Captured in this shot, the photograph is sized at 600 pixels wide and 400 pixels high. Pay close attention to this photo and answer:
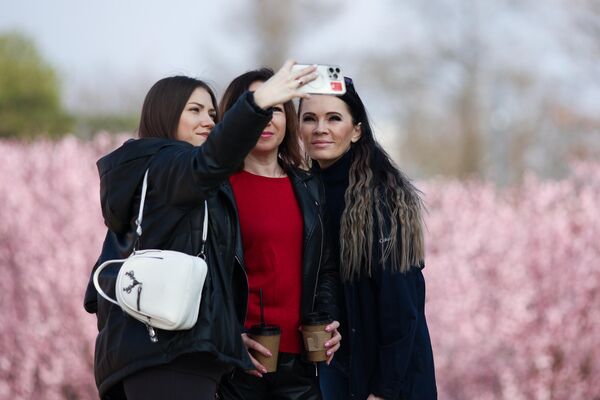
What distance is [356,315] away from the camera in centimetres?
299

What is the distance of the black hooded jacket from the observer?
2.26 m

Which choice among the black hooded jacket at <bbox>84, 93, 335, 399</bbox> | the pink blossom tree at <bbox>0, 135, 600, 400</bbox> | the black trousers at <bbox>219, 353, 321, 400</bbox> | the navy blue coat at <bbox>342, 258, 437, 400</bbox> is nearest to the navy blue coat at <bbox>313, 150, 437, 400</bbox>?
the navy blue coat at <bbox>342, 258, 437, 400</bbox>

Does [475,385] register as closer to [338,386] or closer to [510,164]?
[338,386]

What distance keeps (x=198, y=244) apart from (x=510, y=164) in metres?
22.6

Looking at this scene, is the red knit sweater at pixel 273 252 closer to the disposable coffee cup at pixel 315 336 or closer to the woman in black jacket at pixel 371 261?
the disposable coffee cup at pixel 315 336

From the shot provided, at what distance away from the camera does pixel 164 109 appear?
8.57 feet

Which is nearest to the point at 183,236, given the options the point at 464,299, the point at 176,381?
the point at 176,381

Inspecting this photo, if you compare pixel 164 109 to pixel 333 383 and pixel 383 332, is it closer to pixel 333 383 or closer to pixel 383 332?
pixel 383 332

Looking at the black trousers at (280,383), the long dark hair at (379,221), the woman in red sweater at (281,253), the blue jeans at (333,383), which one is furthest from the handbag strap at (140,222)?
the blue jeans at (333,383)

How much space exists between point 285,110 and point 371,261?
545 mm

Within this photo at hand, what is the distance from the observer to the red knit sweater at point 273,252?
275cm

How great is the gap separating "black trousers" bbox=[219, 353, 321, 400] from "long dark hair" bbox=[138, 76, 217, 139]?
0.72m

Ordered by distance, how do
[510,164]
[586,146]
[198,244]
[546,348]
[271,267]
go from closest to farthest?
[198,244] → [271,267] → [546,348] → [586,146] → [510,164]

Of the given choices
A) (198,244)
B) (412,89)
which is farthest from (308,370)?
(412,89)
